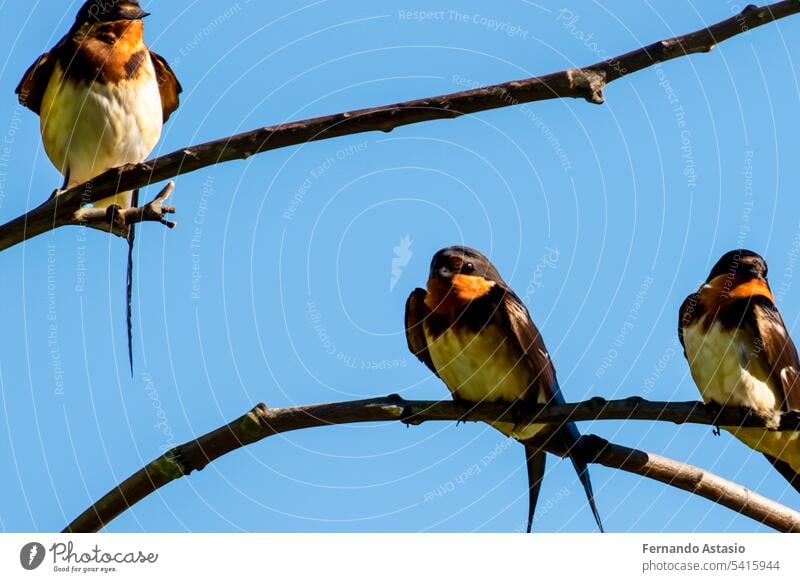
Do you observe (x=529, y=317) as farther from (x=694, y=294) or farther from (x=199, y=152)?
(x=199, y=152)

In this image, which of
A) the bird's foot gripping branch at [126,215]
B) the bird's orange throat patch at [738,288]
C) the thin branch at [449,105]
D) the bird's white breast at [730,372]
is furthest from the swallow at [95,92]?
the bird's orange throat patch at [738,288]

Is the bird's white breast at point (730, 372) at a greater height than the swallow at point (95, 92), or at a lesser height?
lesser

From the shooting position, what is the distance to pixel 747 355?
10820mm

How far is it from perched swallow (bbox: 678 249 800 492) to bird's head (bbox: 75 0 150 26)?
219 inches

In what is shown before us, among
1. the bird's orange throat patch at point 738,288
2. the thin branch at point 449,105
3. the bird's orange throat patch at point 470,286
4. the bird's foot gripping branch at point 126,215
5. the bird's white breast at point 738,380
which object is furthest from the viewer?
the bird's orange throat patch at point 738,288

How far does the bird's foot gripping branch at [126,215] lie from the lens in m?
7.52

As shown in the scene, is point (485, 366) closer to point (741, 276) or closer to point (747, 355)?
point (747, 355)

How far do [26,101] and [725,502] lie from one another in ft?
22.4

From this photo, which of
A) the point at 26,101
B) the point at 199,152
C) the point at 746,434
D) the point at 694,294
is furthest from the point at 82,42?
the point at 746,434

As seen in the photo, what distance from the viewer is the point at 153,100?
11.0 m

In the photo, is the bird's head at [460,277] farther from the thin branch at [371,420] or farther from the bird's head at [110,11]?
the bird's head at [110,11]

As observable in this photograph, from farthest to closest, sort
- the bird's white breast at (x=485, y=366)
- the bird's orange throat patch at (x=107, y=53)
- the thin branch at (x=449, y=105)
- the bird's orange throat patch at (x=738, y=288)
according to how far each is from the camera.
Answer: the bird's orange throat patch at (x=738, y=288) < the bird's orange throat patch at (x=107, y=53) < the bird's white breast at (x=485, y=366) < the thin branch at (x=449, y=105)

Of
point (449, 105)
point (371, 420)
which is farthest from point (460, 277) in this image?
→ point (449, 105)

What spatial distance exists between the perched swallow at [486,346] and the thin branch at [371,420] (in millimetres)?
2403
